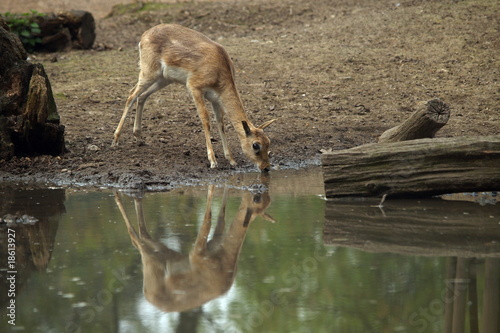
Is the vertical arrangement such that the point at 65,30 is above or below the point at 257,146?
above

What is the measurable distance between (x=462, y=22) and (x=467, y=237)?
9.84m

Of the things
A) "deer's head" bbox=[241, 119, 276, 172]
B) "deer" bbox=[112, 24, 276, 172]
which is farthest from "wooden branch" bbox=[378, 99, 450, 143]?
"deer" bbox=[112, 24, 276, 172]

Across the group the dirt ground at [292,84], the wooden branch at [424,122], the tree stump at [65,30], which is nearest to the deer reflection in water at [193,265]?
the dirt ground at [292,84]

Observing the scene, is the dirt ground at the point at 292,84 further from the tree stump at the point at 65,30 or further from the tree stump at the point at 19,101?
the tree stump at the point at 65,30

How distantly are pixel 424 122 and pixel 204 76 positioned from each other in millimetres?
2903

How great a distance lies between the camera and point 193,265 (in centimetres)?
572

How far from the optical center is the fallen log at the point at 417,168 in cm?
750

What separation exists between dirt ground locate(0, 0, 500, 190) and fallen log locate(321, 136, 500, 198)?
200cm

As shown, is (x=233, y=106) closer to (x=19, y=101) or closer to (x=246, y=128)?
(x=246, y=128)

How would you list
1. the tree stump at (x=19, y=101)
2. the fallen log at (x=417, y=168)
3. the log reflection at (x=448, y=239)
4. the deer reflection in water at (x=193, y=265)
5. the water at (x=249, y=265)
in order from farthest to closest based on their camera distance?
the tree stump at (x=19, y=101) < the fallen log at (x=417, y=168) < the log reflection at (x=448, y=239) < the deer reflection in water at (x=193, y=265) < the water at (x=249, y=265)

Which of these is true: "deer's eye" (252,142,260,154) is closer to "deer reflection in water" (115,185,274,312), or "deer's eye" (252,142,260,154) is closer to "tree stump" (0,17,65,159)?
"deer reflection in water" (115,185,274,312)

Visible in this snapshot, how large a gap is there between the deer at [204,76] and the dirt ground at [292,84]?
0.42 meters

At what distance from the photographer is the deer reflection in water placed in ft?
16.7

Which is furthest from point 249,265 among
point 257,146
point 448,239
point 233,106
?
point 233,106
